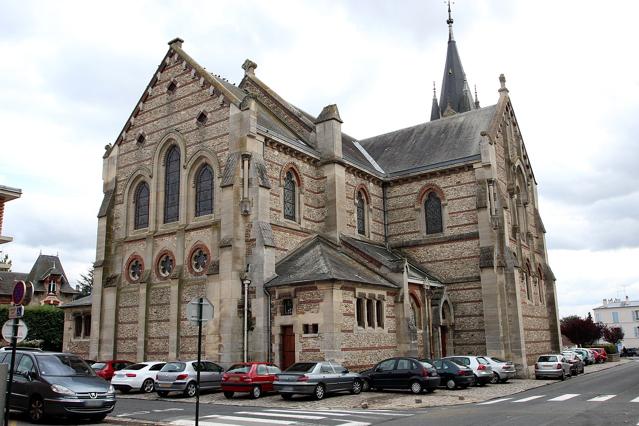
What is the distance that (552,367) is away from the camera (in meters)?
27.0

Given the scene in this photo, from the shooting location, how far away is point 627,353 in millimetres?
65312

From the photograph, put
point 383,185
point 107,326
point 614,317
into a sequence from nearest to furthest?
point 107,326, point 383,185, point 614,317

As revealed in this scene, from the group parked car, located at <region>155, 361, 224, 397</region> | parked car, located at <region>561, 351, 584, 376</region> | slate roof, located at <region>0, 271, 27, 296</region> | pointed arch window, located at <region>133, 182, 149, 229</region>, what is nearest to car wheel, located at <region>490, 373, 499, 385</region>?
parked car, located at <region>561, 351, 584, 376</region>

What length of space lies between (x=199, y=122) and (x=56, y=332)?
23.9 m

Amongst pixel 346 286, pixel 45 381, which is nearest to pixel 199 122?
pixel 346 286

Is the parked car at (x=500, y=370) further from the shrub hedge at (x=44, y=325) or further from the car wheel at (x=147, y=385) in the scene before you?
the shrub hedge at (x=44, y=325)

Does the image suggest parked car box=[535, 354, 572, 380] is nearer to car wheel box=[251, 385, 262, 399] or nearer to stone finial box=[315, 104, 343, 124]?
car wheel box=[251, 385, 262, 399]

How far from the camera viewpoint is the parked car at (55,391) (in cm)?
1329

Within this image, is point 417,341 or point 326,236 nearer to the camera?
point 417,341

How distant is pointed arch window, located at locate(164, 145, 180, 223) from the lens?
94.8ft

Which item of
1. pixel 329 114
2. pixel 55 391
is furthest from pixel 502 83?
pixel 55 391

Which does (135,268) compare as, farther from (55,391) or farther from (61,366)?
(55,391)

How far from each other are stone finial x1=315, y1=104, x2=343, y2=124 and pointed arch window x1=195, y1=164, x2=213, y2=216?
7.02 m

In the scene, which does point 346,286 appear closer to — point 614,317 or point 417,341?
point 417,341
